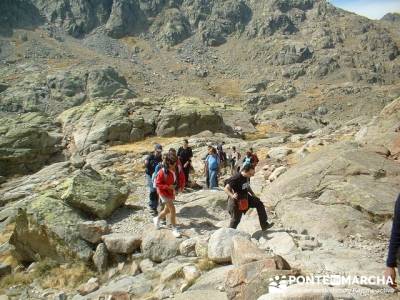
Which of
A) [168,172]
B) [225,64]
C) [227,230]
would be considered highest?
[225,64]

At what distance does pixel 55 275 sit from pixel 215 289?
645cm

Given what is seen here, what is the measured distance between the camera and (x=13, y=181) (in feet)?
96.0

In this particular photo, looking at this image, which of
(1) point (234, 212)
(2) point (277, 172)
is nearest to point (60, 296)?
(1) point (234, 212)

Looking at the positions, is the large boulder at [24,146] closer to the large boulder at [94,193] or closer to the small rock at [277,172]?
the large boulder at [94,193]

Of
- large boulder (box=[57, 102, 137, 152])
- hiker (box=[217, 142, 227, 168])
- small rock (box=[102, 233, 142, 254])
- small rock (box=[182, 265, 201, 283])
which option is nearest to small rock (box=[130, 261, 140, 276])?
small rock (box=[102, 233, 142, 254])

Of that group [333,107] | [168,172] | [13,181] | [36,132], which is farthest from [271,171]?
[333,107]

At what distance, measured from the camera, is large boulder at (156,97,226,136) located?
3734cm

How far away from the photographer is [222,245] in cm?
953

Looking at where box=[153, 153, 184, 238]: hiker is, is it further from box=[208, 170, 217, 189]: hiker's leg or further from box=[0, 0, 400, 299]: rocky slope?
box=[208, 170, 217, 189]: hiker's leg

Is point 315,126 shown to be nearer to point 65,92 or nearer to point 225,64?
point 65,92

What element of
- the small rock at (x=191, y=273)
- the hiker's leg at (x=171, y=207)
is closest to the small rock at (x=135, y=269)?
the hiker's leg at (x=171, y=207)

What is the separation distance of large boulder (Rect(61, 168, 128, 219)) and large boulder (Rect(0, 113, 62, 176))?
694 inches

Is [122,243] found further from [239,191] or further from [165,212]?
[239,191]

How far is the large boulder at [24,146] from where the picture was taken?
31.5m
